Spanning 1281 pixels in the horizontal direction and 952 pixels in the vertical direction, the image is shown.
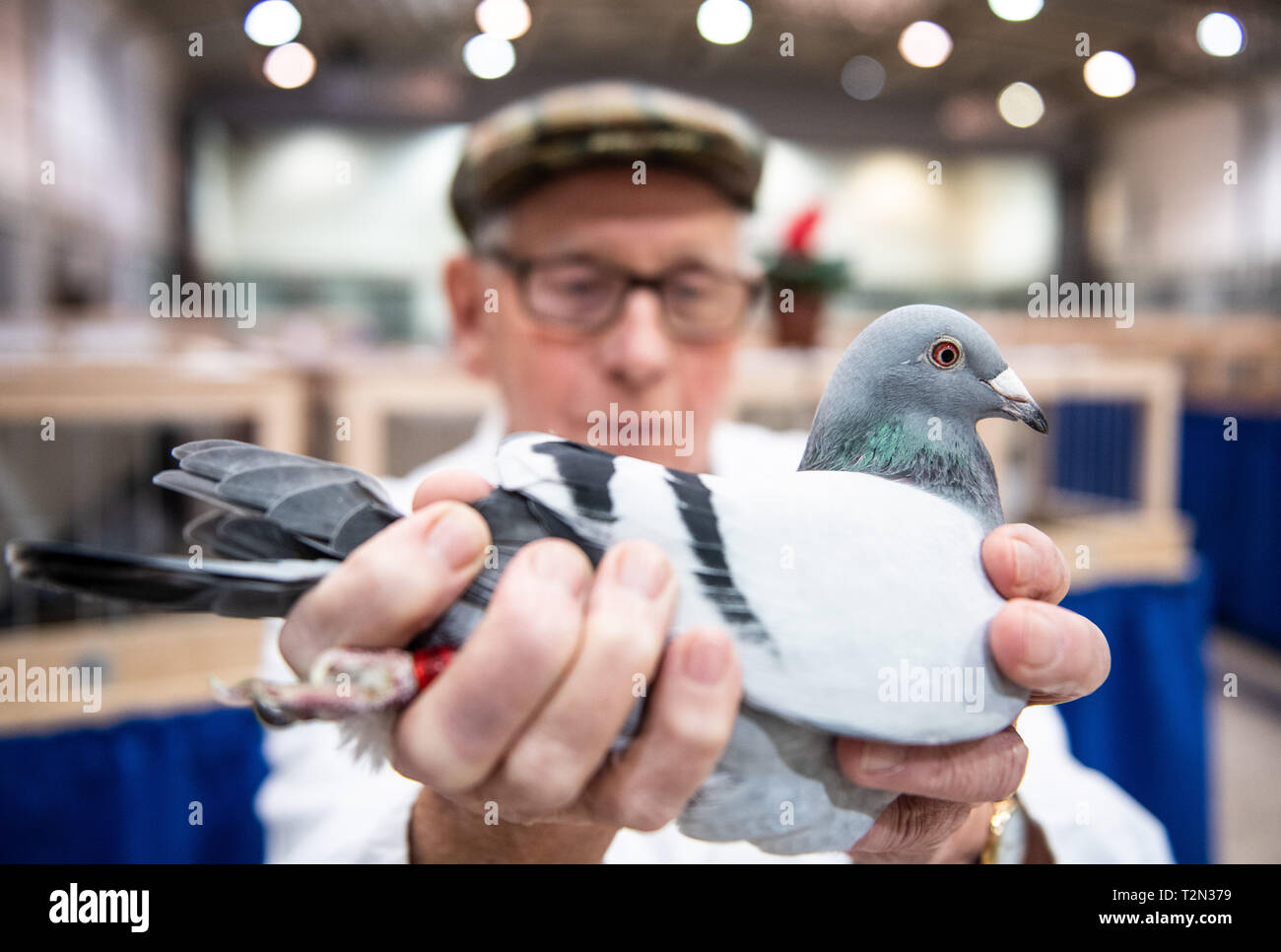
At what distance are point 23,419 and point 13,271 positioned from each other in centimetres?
350

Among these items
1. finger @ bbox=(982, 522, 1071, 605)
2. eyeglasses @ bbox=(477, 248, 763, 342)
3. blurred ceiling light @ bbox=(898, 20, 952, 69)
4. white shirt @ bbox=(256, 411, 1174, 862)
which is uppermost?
blurred ceiling light @ bbox=(898, 20, 952, 69)

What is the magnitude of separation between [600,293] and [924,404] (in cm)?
21

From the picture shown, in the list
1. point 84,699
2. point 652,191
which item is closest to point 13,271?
point 84,699

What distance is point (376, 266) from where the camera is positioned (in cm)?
548

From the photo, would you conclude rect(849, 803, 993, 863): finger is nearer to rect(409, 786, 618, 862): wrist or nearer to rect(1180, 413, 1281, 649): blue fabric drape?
rect(409, 786, 618, 862): wrist

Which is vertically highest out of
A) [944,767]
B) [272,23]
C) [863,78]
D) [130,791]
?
[863,78]

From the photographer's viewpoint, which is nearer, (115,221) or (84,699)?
(84,699)

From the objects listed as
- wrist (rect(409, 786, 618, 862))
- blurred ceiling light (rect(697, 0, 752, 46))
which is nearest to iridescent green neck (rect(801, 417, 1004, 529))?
wrist (rect(409, 786, 618, 862))

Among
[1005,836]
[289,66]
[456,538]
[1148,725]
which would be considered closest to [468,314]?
[289,66]

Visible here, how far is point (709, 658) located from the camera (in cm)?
28

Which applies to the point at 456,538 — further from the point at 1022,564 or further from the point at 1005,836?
the point at 1005,836

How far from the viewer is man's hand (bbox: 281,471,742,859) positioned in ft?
0.89

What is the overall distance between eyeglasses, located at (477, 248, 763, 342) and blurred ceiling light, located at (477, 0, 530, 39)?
0.21 m

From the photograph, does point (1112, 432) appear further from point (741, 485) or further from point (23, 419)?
point (23, 419)
